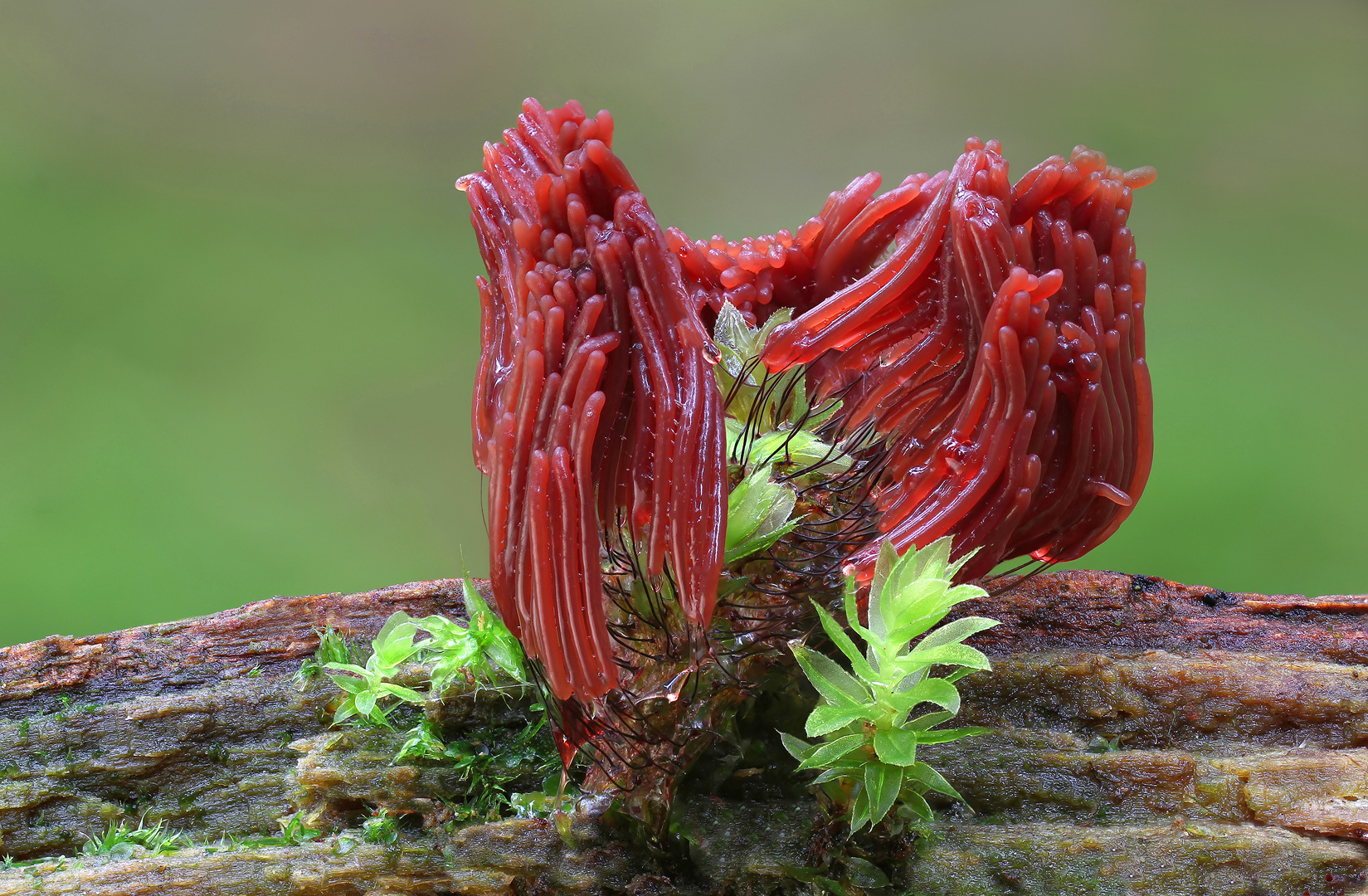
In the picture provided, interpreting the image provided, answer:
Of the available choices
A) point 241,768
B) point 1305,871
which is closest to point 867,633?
point 1305,871

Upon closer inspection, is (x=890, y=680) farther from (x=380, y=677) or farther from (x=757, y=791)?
(x=380, y=677)

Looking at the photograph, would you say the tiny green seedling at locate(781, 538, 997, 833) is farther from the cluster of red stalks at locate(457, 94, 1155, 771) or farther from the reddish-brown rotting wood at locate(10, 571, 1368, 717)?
the reddish-brown rotting wood at locate(10, 571, 1368, 717)

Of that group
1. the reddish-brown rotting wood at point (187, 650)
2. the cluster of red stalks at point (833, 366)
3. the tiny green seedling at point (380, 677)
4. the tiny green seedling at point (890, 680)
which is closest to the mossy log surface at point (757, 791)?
the reddish-brown rotting wood at point (187, 650)

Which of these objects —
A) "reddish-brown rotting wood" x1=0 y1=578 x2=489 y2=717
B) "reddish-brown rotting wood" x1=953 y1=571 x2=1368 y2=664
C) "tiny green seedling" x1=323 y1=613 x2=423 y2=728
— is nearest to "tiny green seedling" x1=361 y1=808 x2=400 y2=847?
"tiny green seedling" x1=323 y1=613 x2=423 y2=728

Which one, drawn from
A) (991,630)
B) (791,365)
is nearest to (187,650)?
(791,365)

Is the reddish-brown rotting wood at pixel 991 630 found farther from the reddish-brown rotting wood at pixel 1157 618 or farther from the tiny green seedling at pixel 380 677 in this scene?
the tiny green seedling at pixel 380 677

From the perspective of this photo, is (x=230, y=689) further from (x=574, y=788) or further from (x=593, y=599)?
(x=593, y=599)
